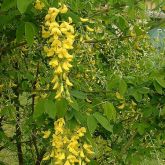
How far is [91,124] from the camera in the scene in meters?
1.67

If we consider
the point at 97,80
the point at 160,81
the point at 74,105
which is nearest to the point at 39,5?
the point at 74,105

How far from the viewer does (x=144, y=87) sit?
215 centimetres

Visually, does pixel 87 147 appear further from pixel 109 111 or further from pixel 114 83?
pixel 114 83

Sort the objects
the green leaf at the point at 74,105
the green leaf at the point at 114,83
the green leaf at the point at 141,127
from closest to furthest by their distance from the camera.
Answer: the green leaf at the point at 74,105 < the green leaf at the point at 114,83 < the green leaf at the point at 141,127

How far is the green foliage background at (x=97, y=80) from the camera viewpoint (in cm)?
173

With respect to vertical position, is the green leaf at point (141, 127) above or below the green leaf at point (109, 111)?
below

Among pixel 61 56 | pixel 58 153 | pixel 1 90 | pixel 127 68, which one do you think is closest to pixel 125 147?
pixel 127 68

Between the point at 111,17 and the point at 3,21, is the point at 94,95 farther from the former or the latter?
Result: the point at 3,21

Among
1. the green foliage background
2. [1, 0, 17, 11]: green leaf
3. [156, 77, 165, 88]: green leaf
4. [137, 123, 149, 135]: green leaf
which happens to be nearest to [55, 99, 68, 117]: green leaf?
the green foliage background

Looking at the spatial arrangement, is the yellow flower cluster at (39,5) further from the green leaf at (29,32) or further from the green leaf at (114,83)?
the green leaf at (114,83)

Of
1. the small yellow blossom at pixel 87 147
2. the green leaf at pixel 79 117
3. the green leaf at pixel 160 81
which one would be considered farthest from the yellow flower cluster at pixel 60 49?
the green leaf at pixel 160 81

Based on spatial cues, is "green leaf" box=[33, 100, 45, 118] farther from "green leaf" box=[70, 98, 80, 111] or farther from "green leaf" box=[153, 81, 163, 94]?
"green leaf" box=[153, 81, 163, 94]

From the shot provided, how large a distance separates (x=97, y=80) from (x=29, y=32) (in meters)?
0.81

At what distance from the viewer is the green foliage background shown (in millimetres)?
1729
